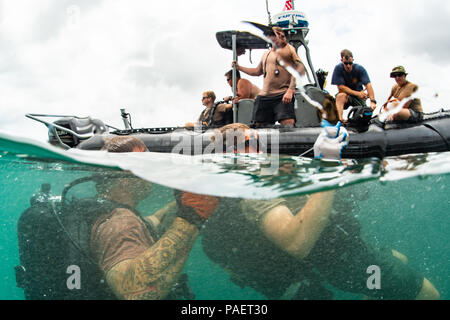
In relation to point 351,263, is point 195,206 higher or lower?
higher

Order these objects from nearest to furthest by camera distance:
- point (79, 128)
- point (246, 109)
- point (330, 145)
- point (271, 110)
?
point (330, 145) < point (271, 110) < point (246, 109) < point (79, 128)

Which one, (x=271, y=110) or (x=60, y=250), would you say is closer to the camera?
(x=60, y=250)

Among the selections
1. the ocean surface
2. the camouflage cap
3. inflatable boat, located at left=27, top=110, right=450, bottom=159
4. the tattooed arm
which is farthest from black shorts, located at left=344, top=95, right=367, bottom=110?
the tattooed arm

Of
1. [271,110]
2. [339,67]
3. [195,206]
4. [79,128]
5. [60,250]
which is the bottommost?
[60,250]

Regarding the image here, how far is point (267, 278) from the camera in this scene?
6.40 ft

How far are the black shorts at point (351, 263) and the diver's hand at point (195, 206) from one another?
63cm

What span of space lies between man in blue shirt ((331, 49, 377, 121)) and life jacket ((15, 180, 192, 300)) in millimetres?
3989

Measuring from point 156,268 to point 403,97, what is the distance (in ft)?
13.1

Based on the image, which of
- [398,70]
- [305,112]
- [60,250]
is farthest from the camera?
[305,112]

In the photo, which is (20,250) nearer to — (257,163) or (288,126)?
(257,163)

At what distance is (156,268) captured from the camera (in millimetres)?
1748

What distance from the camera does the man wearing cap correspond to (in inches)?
167

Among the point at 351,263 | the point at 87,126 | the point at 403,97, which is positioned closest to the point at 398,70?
the point at 403,97

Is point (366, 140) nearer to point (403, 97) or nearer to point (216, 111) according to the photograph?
point (403, 97)
